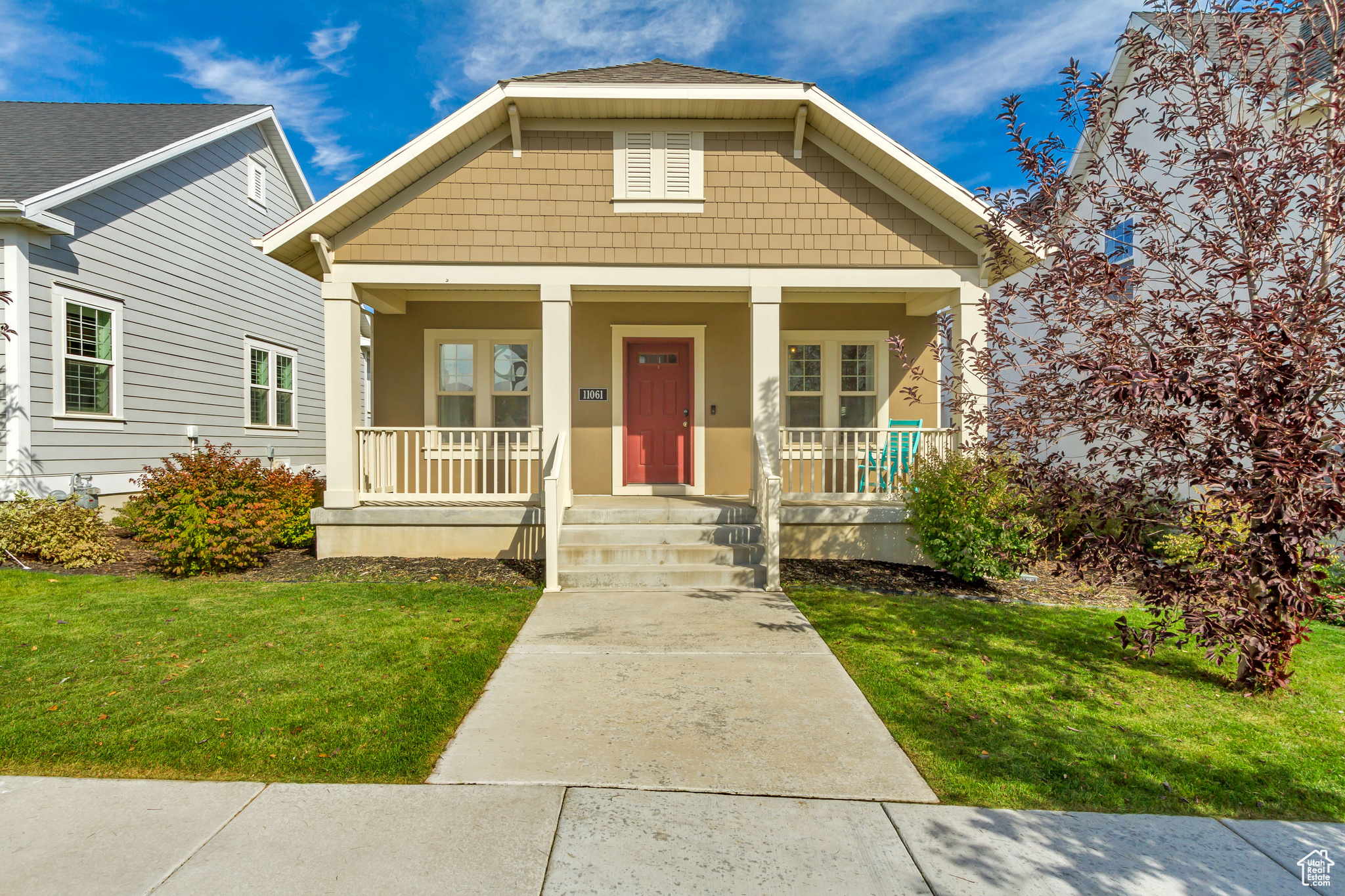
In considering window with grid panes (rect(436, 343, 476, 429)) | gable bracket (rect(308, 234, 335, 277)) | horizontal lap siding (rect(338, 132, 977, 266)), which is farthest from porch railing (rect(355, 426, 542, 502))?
horizontal lap siding (rect(338, 132, 977, 266))

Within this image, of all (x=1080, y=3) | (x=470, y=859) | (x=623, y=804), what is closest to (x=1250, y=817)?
(x=623, y=804)

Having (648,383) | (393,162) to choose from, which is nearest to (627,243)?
(648,383)

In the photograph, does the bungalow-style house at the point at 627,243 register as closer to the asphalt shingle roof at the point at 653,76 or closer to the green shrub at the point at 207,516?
the asphalt shingle roof at the point at 653,76

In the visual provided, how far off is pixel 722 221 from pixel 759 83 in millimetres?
1450

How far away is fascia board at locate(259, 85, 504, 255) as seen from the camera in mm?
7094

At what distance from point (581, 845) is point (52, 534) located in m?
8.13

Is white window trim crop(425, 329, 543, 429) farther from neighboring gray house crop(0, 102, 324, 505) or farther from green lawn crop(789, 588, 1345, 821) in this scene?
green lawn crop(789, 588, 1345, 821)

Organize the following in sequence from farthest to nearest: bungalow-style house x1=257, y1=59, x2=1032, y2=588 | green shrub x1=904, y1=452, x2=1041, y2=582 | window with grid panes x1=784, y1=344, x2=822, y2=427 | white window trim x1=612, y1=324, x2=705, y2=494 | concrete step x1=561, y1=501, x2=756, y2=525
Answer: window with grid panes x1=784, y1=344, x2=822, y2=427 → white window trim x1=612, y1=324, x2=705, y2=494 → concrete step x1=561, y1=501, x2=756, y2=525 → bungalow-style house x1=257, y1=59, x2=1032, y2=588 → green shrub x1=904, y1=452, x2=1041, y2=582

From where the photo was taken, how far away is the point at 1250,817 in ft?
9.15

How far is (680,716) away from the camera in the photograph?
3656 mm

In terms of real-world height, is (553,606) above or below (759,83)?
below

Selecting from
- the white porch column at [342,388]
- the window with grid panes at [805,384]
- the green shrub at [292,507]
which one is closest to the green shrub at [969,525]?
the window with grid panes at [805,384]

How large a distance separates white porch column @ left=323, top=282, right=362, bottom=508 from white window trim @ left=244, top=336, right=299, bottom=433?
5817mm

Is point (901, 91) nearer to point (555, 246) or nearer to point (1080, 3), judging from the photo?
point (1080, 3)
